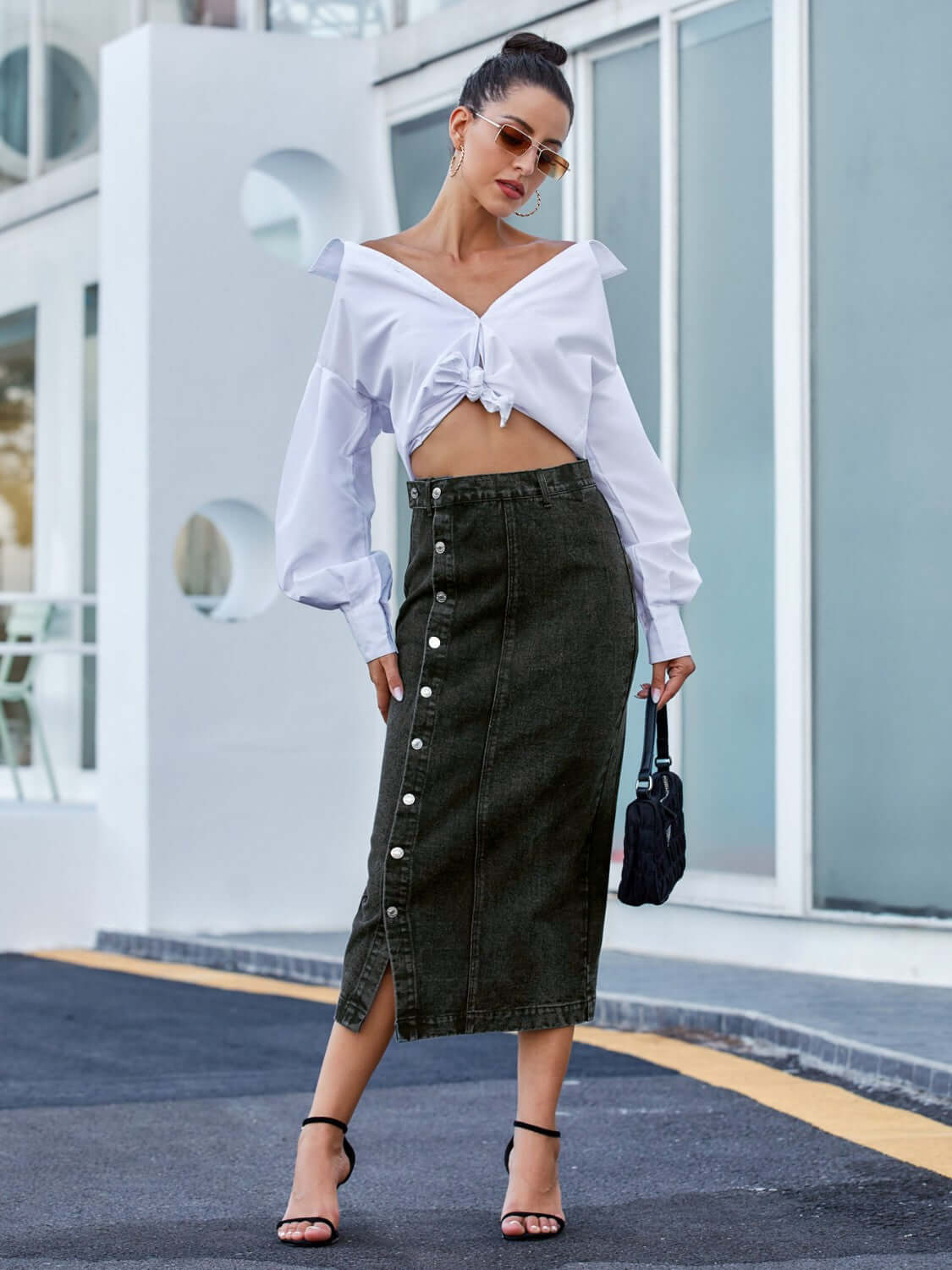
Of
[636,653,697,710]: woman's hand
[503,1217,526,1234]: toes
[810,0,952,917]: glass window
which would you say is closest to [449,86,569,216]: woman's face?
[636,653,697,710]: woman's hand

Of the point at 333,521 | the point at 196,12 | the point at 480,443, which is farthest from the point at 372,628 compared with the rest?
the point at 196,12

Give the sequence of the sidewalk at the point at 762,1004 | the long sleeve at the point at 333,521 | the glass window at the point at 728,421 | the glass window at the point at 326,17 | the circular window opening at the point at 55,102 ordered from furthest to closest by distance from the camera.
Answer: the circular window opening at the point at 55,102 → the glass window at the point at 326,17 → the glass window at the point at 728,421 → the sidewalk at the point at 762,1004 → the long sleeve at the point at 333,521

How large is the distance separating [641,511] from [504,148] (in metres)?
0.60

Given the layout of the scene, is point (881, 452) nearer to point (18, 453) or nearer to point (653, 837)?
point (653, 837)

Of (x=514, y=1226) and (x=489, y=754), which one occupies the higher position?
(x=489, y=754)

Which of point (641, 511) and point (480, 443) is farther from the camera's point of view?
point (641, 511)

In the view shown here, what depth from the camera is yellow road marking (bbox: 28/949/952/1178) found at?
4.00 m

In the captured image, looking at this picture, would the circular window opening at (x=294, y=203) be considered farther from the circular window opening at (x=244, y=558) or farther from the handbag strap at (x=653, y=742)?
the handbag strap at (x=653, y=742)

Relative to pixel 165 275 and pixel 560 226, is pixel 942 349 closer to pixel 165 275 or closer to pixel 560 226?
pixel 560 226

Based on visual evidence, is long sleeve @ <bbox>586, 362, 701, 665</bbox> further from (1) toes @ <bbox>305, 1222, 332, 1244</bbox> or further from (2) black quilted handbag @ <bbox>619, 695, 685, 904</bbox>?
(1) toes @ <bbox>305, 1222, 332, 1244</bbox>

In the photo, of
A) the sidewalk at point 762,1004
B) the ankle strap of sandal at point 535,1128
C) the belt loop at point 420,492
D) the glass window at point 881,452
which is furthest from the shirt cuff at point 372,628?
the glass window at point 881,452

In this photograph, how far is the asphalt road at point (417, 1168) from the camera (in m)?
3.13

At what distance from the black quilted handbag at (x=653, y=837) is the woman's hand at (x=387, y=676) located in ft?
1.29

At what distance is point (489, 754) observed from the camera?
312cm
